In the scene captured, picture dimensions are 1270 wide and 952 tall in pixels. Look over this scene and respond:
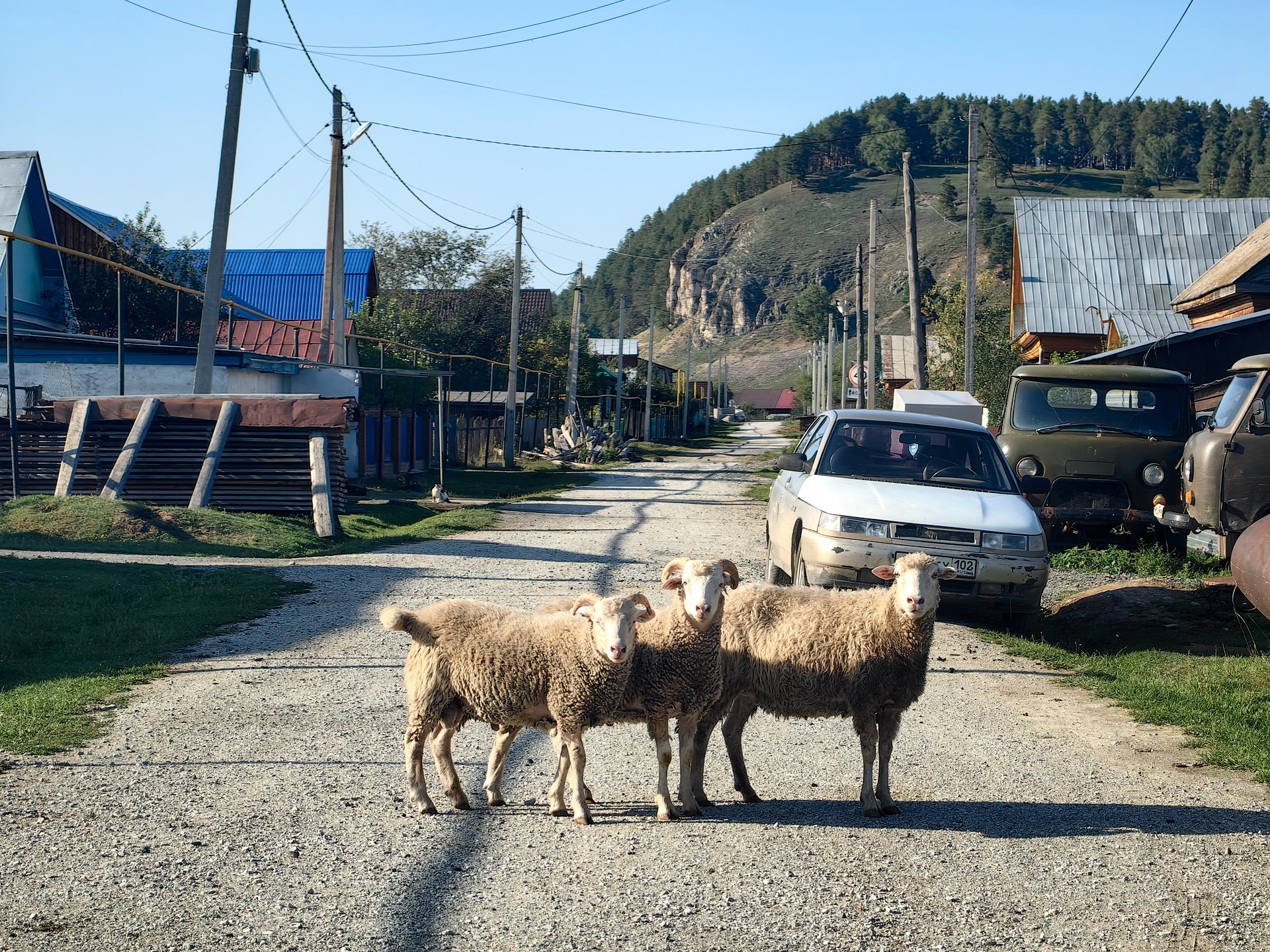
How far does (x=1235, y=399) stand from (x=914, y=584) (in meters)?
7.78

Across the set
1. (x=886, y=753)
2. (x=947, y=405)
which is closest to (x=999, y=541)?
(x=886, y=753)

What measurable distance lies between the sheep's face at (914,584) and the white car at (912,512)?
10.4ft

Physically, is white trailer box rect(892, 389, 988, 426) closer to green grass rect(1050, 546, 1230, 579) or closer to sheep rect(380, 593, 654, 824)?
green grass rect(1050, 546, 1230, 579)

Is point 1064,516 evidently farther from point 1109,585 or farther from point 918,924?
point 918,924

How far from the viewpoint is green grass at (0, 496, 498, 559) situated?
13945 mm

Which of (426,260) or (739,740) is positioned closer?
(739,740)

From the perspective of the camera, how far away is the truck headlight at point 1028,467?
14.2 metres

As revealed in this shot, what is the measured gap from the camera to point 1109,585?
1145 cm

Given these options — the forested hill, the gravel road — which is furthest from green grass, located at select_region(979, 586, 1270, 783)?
the forested hill

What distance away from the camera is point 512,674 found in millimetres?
5195

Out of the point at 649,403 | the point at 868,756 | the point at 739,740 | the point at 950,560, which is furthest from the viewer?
the point at 649,403

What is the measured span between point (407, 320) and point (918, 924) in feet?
139

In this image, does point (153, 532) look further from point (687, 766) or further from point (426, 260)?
point (426, 260)

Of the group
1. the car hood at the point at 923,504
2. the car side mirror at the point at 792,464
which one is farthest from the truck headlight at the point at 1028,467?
the car side mirror at the point at 792,464
